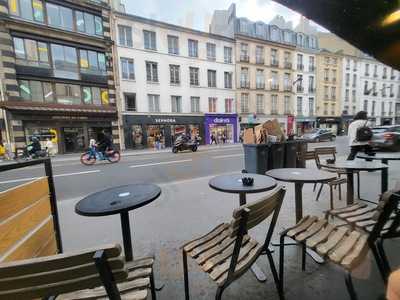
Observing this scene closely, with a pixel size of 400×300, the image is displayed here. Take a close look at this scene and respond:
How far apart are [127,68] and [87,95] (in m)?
4.38

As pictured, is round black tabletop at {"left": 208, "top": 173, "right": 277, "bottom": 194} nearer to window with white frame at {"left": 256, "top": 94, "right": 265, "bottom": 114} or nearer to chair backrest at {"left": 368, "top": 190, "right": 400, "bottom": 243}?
chair backrest at {"left": 368, "top": 190, "right": 400, "bottom": 243}

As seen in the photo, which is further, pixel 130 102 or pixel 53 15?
pixel 130 102

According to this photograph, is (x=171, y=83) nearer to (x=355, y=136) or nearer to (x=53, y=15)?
(x=53, y=15)

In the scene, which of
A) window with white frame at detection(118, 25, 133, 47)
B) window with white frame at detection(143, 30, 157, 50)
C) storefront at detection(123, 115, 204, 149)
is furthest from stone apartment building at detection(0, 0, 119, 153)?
window with white frame at detection(143, 30, 157, 50)

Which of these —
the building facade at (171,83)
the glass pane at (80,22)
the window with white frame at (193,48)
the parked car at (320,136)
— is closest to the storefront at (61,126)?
the building facade at (171,83)

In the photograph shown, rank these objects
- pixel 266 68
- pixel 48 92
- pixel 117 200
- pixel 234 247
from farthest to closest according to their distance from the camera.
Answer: pixel 266 68 < pixel 48 92 < pixel 117 200 < pixel 234 247

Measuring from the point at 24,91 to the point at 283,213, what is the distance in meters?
18.4

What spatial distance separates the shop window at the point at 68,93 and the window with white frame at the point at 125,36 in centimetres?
574

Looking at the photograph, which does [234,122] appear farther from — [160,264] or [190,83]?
[160,264]

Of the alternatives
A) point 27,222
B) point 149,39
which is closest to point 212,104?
point 149,39

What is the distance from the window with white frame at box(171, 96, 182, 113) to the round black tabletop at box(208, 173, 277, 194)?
18668 millimetres

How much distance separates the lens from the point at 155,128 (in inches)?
778

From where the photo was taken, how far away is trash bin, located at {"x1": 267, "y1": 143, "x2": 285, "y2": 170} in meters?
5.78

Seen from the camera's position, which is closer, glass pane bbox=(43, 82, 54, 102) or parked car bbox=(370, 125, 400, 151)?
parked car bbox=(370, 125, 400, 151)
